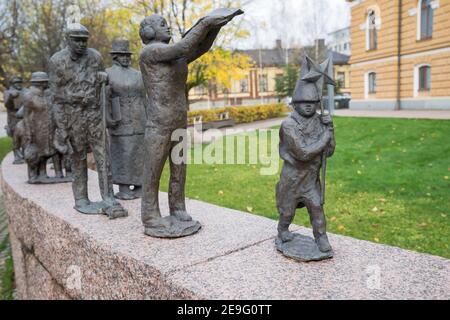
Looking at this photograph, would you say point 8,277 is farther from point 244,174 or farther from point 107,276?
point 244,174

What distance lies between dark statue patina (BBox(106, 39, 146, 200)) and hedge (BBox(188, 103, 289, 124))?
674 inches

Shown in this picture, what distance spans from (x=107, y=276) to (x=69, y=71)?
2200mm

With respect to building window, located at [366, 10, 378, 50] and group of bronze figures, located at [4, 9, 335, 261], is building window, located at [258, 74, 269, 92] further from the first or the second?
group of bronze figures, located at [4, 9, 335, 261]

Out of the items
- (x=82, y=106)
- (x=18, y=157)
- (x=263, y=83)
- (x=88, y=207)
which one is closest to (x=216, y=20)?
(x=82, y=106)

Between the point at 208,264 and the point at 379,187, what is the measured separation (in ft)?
18.8

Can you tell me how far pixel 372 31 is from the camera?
23094 mm

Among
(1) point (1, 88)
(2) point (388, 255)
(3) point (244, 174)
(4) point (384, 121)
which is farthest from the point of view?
(1) point (1, 88)

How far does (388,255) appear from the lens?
2.92 meters

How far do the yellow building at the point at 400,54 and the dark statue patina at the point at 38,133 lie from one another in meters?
17.6

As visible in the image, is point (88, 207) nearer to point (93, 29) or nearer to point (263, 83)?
point (93, 29)

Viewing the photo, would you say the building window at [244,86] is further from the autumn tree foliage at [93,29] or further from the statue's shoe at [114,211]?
the statue's shoe at [114,211]

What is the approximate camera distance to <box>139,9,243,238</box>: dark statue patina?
320cm

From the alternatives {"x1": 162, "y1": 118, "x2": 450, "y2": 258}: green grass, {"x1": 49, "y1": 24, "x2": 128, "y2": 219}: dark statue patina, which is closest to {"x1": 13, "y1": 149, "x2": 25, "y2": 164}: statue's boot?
{"x1": 162, "y1": 118, "x2": 450, "y2": 258}: green grass

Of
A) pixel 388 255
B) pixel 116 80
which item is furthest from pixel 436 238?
pixel 116 80
